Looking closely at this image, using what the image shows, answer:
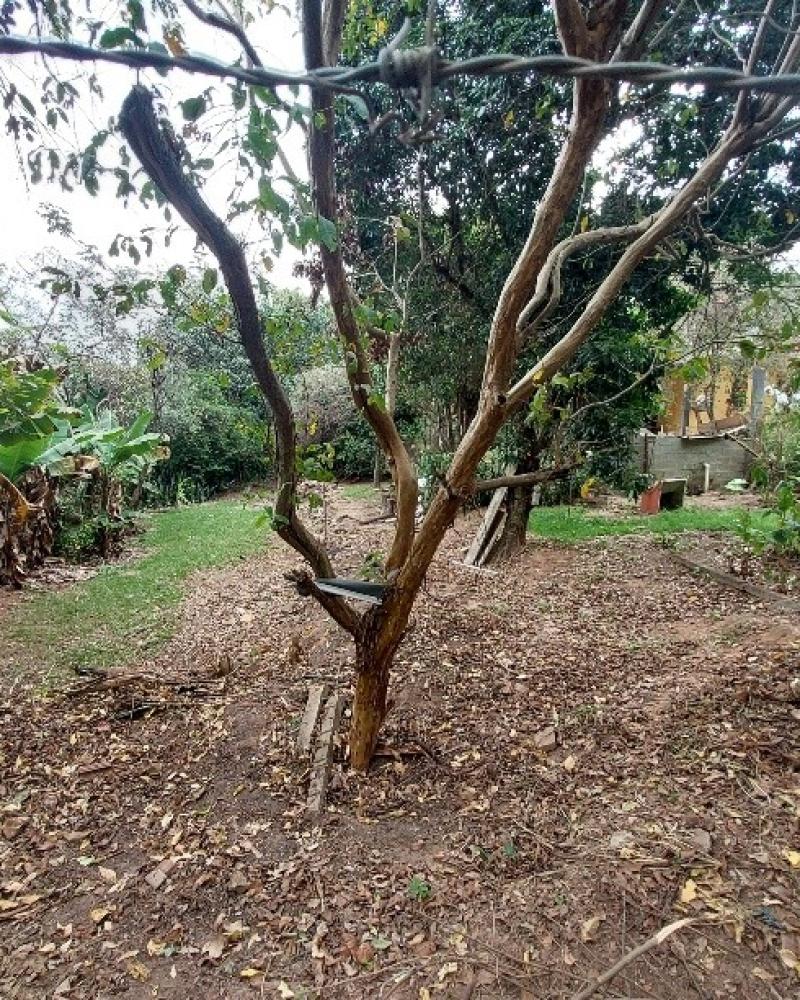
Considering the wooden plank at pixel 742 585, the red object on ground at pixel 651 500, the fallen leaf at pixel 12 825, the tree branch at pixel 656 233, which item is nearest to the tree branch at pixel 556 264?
the tree branch at pixel 656 233

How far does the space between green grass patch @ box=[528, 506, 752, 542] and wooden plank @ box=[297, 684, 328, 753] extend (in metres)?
4.56

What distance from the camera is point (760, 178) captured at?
538 centimetres

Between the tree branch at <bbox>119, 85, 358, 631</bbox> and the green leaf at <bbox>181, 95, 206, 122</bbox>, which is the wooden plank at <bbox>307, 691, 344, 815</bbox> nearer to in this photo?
the tree branch at <bbox>119, 85, 358, 631</bbox>

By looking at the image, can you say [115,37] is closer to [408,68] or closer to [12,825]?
[408,68]

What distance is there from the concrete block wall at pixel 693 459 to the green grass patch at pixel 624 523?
1706 mm

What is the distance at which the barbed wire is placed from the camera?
935 millimetres

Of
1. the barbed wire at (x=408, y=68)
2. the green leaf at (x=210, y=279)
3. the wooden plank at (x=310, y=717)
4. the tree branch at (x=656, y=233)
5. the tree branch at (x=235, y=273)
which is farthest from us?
the wooden plank at (x=310, y=717)

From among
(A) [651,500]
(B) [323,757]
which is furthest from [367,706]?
(A) [651,500]

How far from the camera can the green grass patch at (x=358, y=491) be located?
40.2 feet

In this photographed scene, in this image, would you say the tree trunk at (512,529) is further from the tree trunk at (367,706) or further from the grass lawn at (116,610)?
the tree trunk at (367,706)

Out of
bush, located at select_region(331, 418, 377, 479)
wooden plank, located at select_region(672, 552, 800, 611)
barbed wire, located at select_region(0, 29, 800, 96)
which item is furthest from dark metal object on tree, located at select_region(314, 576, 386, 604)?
bush, located at select_region(331, 418, 377, 479)

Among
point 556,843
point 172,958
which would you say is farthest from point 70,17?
point 556,843

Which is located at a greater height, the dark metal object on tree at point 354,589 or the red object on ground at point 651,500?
the red object on ground at point 651,500

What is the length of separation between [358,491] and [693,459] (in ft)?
22.4
